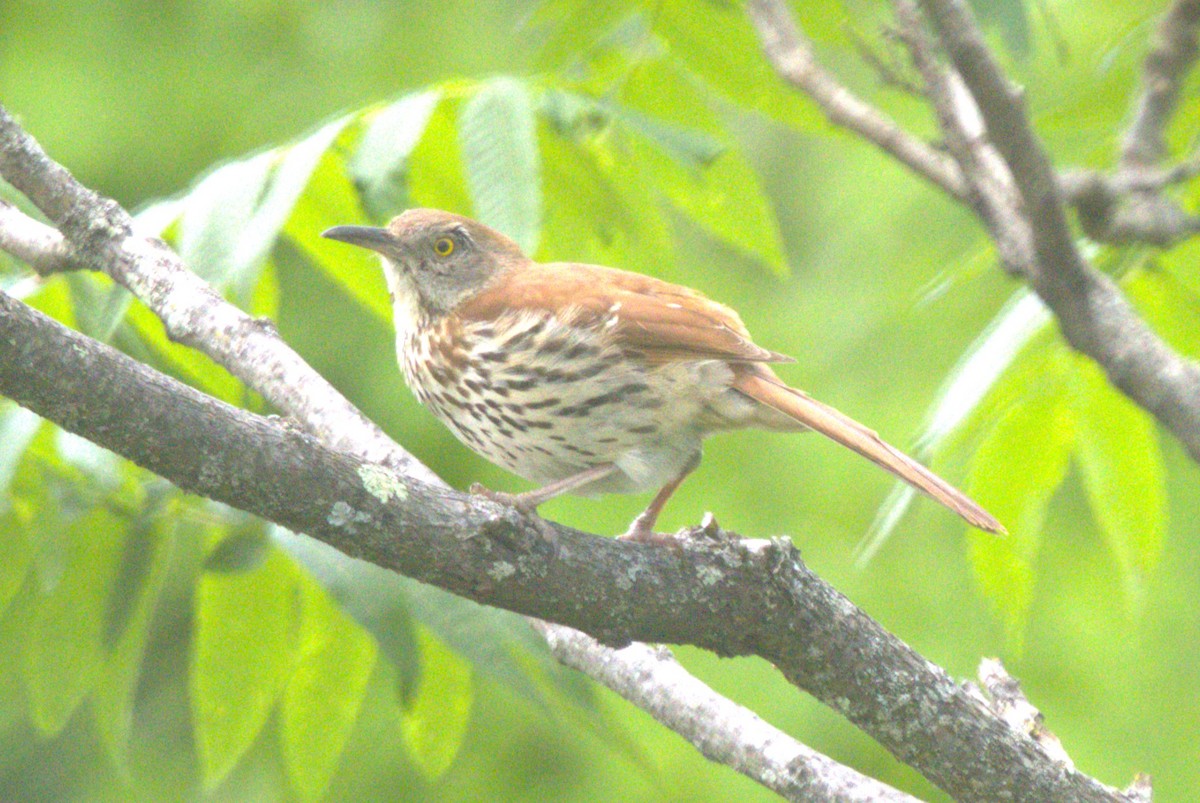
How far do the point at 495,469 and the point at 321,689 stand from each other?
8.89 ft

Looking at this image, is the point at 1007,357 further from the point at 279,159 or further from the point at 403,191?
the point at 279,159

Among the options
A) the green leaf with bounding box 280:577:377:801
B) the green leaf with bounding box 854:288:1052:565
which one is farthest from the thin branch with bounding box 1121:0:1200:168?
the green leaf with bounding box 280:577:377:801

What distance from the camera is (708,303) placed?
154 inches

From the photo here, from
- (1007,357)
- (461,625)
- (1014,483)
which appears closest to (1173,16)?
(1007,357)

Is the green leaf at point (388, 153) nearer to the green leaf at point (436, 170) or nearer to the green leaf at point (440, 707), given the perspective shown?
the green leaf at point (436, 170)

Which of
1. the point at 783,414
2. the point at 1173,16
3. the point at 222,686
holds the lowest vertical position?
the point at 222,686

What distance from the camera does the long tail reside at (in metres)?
3.02

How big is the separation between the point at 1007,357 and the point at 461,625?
1359 millimetres

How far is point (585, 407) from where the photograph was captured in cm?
362

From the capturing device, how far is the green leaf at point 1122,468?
3.22 metres

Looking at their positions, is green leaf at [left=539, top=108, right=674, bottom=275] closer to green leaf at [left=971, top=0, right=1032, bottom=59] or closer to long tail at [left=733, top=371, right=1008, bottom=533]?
long tail at [left=733, top=371, right=1008, bottom=533]

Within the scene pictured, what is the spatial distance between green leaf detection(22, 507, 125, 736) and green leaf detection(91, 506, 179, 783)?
6 cm

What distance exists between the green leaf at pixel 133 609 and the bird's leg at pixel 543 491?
0.87 meters

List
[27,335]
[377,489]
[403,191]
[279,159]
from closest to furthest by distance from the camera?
[27,335], [377,489], [403,191], [279,159]
